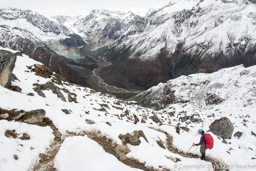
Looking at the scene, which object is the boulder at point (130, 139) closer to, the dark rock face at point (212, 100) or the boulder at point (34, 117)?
the boulder at point (34, 117)

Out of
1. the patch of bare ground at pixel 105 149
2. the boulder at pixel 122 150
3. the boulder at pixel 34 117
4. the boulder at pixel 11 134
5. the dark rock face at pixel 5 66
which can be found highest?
the dark rock face at pixel 5 66

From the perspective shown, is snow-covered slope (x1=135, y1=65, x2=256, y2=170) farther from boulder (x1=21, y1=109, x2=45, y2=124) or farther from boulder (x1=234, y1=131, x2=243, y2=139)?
boulder (x1=21, y1=109, x2=45, y2=124)

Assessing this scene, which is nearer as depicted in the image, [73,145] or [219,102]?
[73,145]

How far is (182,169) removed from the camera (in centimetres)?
1424

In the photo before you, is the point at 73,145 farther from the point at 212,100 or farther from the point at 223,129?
the point at 212,100

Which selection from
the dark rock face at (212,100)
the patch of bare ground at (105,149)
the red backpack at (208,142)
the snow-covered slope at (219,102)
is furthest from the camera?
the dark rock face at (212,100)

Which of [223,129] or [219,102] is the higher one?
[219,102]

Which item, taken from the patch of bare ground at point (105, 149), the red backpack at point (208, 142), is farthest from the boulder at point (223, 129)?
the patch of bare ground at point (105, 149)

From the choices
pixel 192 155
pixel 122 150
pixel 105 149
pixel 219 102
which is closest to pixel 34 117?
pixel 105 149

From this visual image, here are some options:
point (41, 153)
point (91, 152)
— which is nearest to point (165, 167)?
point (91, 152)

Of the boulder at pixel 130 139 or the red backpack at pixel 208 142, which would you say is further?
the boulder at pixel 130 139

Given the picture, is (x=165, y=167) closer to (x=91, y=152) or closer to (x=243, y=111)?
(x=91, y=152)

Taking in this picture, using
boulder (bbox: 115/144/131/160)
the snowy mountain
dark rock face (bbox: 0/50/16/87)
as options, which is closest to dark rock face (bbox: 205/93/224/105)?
the snowy mountain

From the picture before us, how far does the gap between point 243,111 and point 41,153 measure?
1881 inches
